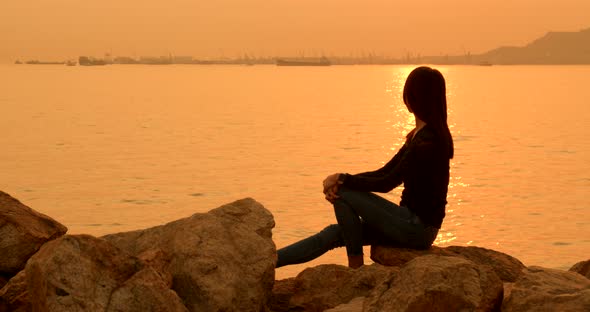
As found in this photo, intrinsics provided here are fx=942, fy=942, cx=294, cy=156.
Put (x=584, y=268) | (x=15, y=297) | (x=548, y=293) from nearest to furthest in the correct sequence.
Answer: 1. (x=548, y=293)
2. (x=15, y=297)
3. (x=584, y=268)

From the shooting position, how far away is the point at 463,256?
8867 millimetres

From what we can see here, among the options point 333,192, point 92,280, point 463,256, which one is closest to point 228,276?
point 92,280

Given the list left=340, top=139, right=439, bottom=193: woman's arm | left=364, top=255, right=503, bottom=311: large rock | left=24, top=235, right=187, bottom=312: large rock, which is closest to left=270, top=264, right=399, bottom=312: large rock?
left=340, top=139, right=439, bottom=193: woman's arm

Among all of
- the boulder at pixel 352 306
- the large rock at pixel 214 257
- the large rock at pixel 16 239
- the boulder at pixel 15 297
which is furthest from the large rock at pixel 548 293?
the large rock at pixel 16 239

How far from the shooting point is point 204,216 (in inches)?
319

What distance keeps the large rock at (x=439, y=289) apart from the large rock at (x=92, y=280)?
1.54 meters

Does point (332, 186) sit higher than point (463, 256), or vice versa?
point (332, 186)

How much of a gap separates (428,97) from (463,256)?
1.69m

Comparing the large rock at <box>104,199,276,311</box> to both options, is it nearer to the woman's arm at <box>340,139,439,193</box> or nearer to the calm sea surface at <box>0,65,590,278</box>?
the woman's arm at <box>340,139,439,193</box>

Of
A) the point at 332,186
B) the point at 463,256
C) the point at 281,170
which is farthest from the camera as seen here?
the point at 281,170

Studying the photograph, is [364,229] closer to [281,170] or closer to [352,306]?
[352,306]

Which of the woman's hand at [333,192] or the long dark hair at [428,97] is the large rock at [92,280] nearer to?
the woman's hand at [333,192]

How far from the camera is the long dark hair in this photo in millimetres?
8016

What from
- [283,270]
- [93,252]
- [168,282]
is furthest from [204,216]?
[283,270]
